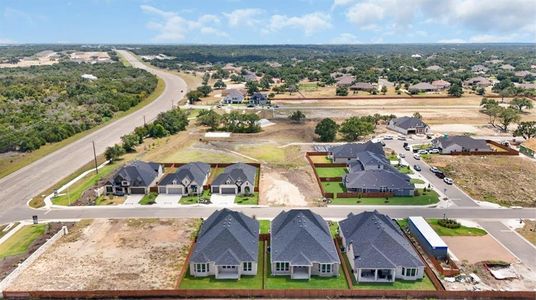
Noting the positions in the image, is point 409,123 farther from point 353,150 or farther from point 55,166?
point 55,166

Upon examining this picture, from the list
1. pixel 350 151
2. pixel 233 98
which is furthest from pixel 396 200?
pixel 233 98

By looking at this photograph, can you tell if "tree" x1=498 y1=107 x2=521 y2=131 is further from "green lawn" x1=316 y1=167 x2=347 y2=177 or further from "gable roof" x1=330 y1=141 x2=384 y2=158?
"green lawn" x1=316 y1=167 x2=347 y2=177

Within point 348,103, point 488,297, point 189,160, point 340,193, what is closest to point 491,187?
point 340,193

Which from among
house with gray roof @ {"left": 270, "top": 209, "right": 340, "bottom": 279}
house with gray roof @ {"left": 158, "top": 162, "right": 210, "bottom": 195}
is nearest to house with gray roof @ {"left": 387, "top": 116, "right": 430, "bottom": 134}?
house with gray roof @ {"left": 158, "top": 162, "right": 210, "bottom": 195}

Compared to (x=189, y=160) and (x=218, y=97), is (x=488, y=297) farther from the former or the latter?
(x=218, y=97)

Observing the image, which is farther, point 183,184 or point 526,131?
point 526,131

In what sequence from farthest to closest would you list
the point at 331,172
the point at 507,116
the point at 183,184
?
the point at 507,116
the point at 331,172
the point at 183,184
